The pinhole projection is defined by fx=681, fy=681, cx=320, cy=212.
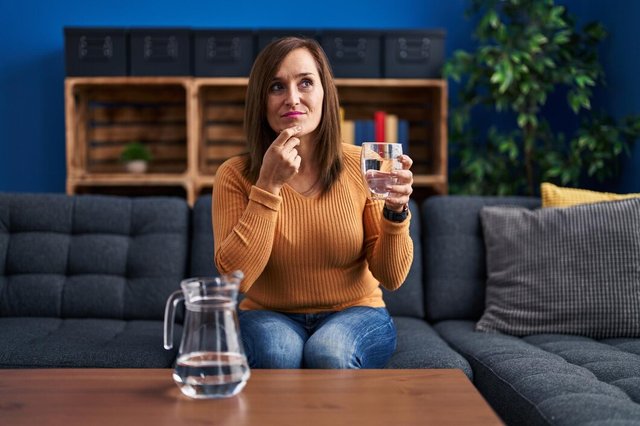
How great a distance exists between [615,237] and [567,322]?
0.87ft

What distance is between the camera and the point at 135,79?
114 inches

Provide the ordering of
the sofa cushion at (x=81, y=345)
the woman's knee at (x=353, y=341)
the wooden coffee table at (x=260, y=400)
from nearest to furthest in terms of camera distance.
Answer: the wooden coffee table at (x=260, y=400) < the woman's knee at (x=353, y=341) < the sofa cushion at (x=81, y=345)

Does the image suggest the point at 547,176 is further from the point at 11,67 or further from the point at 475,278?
the point at 11,67

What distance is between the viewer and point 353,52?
291 cm

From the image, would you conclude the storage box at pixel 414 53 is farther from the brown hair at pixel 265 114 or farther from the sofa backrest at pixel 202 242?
the brown hair at pixel 265 114

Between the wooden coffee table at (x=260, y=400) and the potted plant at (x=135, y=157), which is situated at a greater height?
the potted plant at (x=135, y=157)

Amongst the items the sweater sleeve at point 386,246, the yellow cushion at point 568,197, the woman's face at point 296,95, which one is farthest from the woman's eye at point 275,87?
the yellow cushion at point 568,197

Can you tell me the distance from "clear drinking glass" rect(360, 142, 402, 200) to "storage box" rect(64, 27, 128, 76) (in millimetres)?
1942

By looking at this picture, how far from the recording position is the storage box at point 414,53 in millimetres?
2900

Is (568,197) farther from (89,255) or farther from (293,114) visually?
(89,255)

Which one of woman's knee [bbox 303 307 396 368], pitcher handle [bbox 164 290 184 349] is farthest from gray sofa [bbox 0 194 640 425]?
pitcher handle [bbox 164 290 184 349]

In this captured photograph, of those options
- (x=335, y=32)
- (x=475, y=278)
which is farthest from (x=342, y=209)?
(x=335, y=32)

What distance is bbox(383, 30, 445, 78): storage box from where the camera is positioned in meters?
2.90

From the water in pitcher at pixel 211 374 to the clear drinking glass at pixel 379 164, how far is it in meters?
0.46
